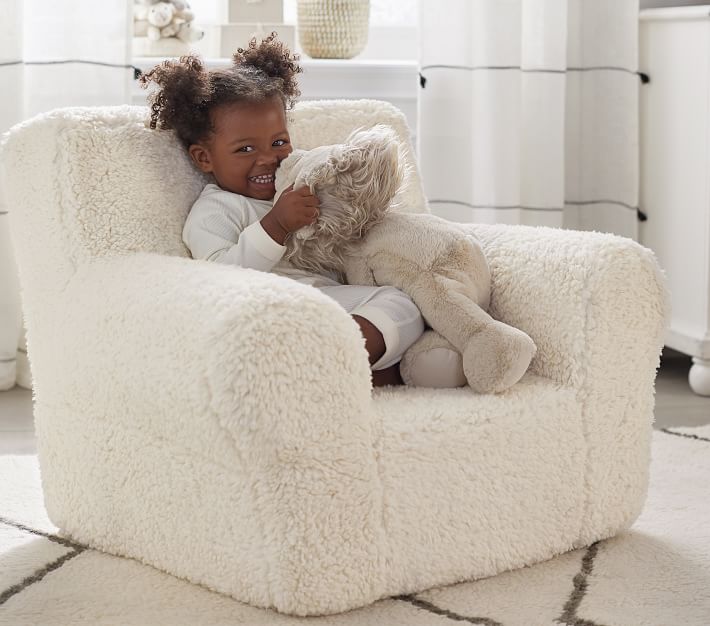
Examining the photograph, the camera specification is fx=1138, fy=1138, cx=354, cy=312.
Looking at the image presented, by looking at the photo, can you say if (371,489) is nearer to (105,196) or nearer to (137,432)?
(137,432)

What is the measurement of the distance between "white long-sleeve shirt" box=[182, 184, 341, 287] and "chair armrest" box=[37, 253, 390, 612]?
187mm

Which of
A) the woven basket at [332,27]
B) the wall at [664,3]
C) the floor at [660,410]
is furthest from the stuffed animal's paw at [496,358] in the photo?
the wall at [664,3]

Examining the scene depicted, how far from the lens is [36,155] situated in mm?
1590

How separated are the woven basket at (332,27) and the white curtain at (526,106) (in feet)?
0.69

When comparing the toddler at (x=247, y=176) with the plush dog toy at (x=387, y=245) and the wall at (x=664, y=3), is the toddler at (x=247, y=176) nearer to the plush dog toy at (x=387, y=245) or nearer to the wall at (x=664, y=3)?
the plush dog toy at (x=387, y=245)

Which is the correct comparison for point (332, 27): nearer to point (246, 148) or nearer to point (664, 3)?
point (664, 3)

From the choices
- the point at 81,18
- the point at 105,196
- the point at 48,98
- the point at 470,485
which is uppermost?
the point at 81,18

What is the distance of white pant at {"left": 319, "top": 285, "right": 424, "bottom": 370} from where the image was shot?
5.09 ft

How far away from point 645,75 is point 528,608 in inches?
64.3

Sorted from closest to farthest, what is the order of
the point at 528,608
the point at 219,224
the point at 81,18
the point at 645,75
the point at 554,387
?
the point at 528,608 → the point at 554,387 → the point at 219,224 → the point at 81,18 → the point at 645,75

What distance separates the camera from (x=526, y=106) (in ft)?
8.66

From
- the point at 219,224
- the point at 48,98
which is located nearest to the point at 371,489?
the point at 219,224

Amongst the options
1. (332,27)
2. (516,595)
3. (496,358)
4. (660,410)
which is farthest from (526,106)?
(516,595)

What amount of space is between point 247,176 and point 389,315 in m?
0.33
